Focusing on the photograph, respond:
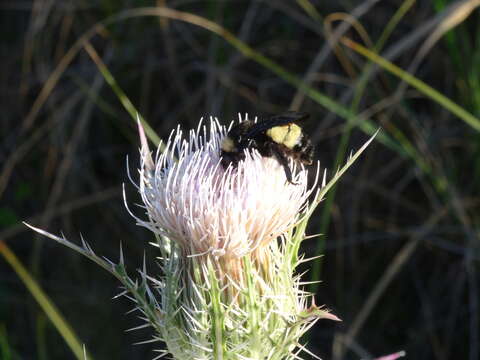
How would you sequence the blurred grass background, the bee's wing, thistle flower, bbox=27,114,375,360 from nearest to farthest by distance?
thistle flower, bbox=27,114,375,360 → the bee's wing → the blurred grass background

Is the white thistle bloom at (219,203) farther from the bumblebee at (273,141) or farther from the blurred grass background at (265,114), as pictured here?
the blurred grass background at (265,114)

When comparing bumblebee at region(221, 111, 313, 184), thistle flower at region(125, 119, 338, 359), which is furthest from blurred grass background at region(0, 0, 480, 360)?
thistle flower at region(125, 119, 338, 359)

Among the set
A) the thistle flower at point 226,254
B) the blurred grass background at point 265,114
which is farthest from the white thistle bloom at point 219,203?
the blurred grass background at point 265,114

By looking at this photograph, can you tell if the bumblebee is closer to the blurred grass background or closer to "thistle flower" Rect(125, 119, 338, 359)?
"thistle flower" Rect(125, 119, 338, 359)

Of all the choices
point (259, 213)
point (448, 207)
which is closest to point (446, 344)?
point (448, 207)

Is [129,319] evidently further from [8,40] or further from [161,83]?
[8,40]

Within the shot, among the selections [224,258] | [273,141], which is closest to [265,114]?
[273,141]
